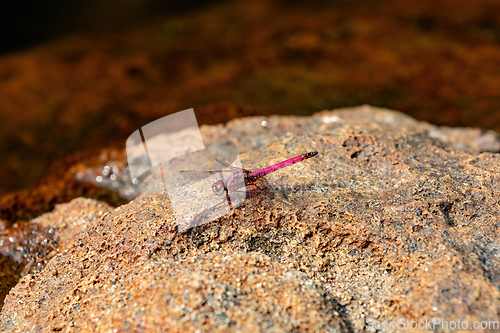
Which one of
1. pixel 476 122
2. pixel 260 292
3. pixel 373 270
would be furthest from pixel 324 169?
pixel 476 122

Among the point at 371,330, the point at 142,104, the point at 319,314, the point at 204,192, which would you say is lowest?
the point at 142,104

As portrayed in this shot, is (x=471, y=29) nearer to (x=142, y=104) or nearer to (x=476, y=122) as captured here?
(x=476, y=122)

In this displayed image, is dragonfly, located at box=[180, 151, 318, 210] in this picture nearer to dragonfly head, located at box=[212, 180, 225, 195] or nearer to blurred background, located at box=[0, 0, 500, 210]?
dragonfly head, located at box=[212, 180, 225, 195]

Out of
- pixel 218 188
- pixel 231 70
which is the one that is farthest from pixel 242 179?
pixel 231 70


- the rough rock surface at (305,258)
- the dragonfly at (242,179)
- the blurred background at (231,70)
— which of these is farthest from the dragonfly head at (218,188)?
the blurred background at (231,70)

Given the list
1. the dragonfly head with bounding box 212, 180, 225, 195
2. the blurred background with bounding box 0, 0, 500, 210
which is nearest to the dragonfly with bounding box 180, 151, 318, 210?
the dragonfly head with bounding box 212, 180, 225, 195

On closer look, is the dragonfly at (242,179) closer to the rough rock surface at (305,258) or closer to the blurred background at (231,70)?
the rough rock surface at (305,258)
